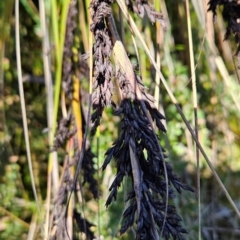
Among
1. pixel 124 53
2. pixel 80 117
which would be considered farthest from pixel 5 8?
pixel 124 53

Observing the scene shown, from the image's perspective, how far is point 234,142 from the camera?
70.4 inches

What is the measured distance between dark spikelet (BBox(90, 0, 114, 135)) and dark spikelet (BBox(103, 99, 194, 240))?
0.03 metres

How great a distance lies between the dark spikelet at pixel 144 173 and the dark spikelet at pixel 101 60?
0.03m

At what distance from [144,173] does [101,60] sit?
14 centimetres

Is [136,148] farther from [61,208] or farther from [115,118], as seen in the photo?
[115,118]

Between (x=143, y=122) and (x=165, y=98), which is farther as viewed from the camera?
(x=165, y=98)

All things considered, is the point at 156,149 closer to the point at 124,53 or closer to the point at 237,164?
the point at 124,53

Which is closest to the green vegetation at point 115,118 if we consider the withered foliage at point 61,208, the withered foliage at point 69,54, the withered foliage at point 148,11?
the withered foliage at point 69,54

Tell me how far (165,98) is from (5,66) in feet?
1.62

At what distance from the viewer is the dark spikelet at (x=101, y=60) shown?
0.60 metres

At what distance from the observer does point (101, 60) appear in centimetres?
61

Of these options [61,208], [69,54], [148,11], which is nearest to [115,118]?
[69,54]

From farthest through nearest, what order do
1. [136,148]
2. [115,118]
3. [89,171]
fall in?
[115,118] → [89,171] → [136,148]

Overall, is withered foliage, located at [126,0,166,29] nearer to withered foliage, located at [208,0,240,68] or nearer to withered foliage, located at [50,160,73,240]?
withered foliage, located at [208,0,240,68]
